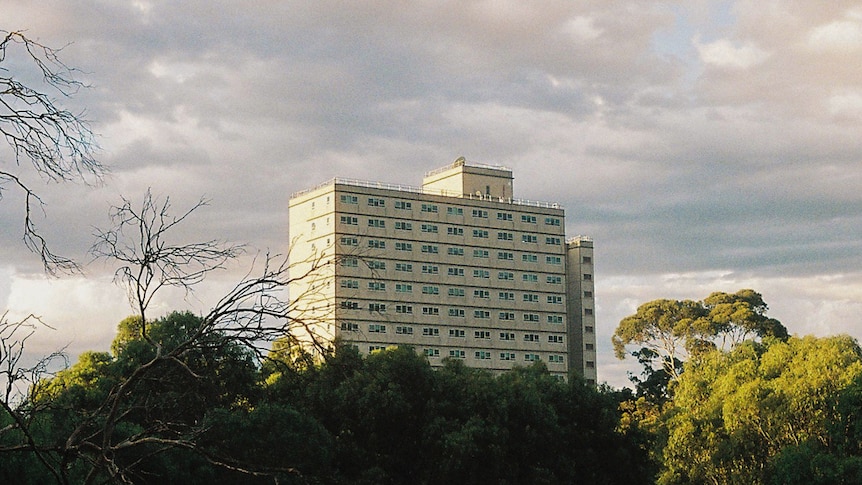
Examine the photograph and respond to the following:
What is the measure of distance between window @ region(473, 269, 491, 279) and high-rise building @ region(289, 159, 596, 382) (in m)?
0.14

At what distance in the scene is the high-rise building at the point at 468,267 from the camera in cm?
14288

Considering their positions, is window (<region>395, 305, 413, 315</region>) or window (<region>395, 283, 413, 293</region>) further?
window (<region>395, 283, 413, 293</region>)

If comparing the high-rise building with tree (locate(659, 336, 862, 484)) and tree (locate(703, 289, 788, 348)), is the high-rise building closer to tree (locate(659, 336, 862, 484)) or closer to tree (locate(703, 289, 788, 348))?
tree (locate(703, 289, 788, 348))

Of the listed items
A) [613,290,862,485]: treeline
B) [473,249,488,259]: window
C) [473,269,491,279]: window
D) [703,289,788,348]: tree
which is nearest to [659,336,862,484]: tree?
[613,290,862,485]: treeline

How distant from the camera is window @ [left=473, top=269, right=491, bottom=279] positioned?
15125cm

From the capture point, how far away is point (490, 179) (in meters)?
153

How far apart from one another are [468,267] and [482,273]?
8.11ft

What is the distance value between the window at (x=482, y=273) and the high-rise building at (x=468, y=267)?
141mm

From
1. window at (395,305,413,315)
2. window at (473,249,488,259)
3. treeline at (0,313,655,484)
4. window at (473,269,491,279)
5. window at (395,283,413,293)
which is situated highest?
window at (473,249,488,259)

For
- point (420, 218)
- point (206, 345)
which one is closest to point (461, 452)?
point (206, 345)

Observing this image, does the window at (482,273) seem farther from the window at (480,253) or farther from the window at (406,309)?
the window at (406,309)

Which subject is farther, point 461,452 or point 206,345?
point 461,452

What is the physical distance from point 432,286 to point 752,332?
47.2 metres

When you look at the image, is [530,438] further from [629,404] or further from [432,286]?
[432,286]
